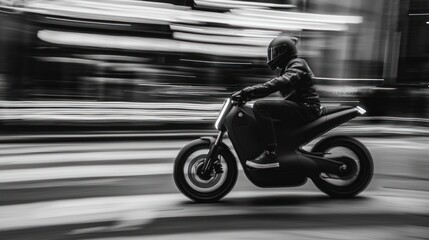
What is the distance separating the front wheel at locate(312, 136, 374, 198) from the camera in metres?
5.53

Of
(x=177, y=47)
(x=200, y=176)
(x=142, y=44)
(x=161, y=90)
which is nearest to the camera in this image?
(x=200, y=176)

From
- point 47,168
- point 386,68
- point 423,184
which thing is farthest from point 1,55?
point 386,68

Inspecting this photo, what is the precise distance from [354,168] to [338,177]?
0.20 m

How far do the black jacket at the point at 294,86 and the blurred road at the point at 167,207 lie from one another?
1.06 meters

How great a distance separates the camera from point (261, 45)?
48.7ft

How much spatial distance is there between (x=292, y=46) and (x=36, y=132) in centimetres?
769

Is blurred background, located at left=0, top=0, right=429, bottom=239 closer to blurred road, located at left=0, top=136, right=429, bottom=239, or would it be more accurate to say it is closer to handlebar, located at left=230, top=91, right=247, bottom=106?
blurred road, located at left=0, top=136, right=429, bottom=239

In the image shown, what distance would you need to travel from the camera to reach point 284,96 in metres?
5.55

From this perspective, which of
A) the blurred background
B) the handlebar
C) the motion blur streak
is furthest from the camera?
the motion blur streak

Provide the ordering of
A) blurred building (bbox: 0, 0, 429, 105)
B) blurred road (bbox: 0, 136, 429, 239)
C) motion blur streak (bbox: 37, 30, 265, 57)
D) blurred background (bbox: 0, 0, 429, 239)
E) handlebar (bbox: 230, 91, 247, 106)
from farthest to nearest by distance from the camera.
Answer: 1. motion blur streak (bbox: 37, 30, 265, 57)
2. blurred building (bbox: 0, 0, 429, 105)
3. blurred background (bbox: 0, 0, 429, 239)
4. handlebar (bbox: 230, 91, 247, 106)
5. blurred road (bbox: 0, 136, 429, 239)

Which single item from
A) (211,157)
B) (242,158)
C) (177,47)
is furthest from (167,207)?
(177,47)

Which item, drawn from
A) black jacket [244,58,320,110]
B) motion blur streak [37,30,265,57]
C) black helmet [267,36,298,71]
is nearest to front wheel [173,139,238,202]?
Result: black jacket [244,58,320,110]

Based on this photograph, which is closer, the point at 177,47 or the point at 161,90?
the point at 161,90

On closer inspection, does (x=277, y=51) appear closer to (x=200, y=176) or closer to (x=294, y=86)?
(x=294, y=86)
